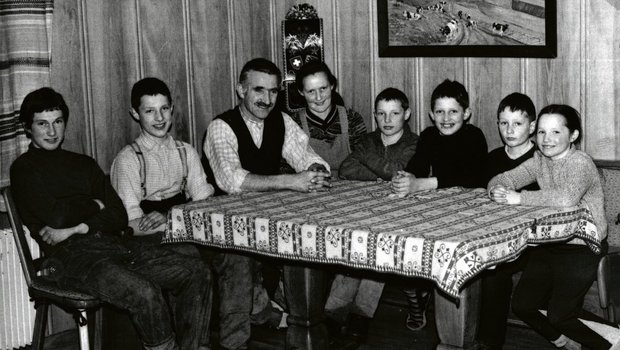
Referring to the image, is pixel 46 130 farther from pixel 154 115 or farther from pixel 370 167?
pixel 370 167

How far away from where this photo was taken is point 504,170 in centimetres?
384

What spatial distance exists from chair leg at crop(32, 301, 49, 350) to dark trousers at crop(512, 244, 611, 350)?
210 centimetres

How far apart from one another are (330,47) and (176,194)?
1588mm

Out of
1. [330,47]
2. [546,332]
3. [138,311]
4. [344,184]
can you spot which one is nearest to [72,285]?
[138,311]

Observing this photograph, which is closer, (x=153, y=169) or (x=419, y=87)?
(x=153, y=169)

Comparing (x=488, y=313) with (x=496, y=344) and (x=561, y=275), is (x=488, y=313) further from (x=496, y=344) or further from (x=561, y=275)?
(x=561, y=275)

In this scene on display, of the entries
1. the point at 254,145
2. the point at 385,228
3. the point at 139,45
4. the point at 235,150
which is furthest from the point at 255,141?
the point at 385,228

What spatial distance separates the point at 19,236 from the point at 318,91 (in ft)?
5.94

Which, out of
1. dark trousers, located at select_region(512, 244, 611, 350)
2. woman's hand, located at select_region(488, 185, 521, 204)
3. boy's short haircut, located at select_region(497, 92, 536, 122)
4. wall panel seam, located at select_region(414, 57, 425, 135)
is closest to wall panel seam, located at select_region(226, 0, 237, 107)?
wall panel seam, located at select_region(414, 57, 425, 135)

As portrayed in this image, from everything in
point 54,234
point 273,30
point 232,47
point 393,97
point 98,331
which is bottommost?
point 98,331

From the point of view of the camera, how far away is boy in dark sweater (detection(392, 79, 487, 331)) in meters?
3.96

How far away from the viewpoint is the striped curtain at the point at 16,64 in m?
3.72

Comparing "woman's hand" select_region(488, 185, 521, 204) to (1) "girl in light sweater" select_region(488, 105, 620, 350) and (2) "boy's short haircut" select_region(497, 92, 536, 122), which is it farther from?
(2) "boy's short haircut" select_region(497, 92, 536, 122)

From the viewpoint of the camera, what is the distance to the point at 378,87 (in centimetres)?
494
